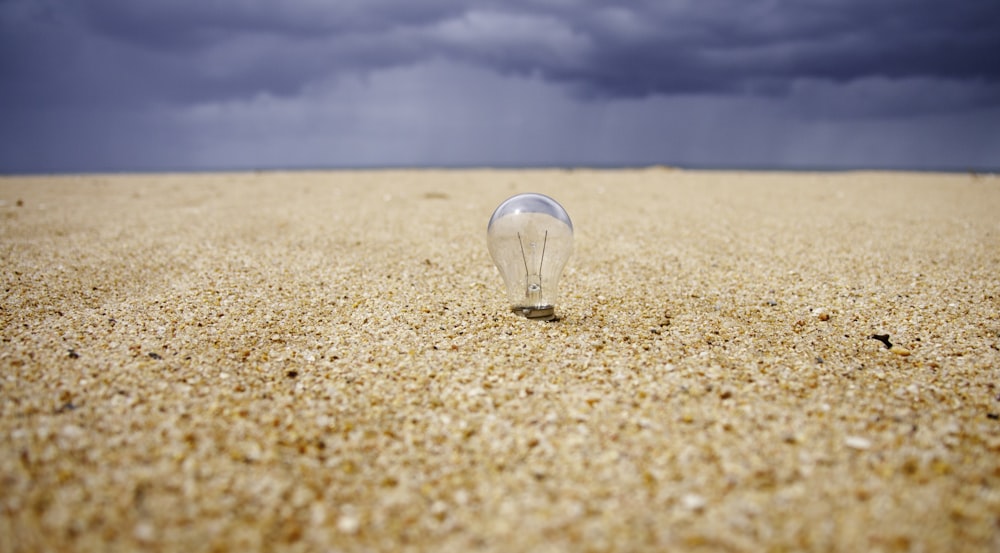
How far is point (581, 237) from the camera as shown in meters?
6.94

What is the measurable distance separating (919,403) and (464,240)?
4875 millimetres

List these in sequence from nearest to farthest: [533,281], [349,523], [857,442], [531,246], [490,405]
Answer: [349,523] < [857,442] < [490,405] < [531,246] < [533,281]

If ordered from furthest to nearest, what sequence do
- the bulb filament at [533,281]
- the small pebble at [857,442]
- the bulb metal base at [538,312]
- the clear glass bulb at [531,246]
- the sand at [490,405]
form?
the bulb metal base at [538,312]
the bulb filament at [533,281]
the clear glass bulb at [531,246]
the small pebble at [857,442]
the sand at [490,405]

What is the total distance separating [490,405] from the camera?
2.56 meters

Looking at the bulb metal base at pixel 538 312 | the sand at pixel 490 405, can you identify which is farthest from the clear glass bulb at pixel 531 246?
the sand at pixel 490 405

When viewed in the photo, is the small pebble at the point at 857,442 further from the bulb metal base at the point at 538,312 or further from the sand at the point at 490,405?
the bulb metal base at the point at 538,312

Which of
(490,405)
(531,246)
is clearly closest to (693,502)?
(490,405)

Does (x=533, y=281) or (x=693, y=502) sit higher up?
(x=533, y=281)

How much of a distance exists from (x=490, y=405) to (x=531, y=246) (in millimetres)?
1138

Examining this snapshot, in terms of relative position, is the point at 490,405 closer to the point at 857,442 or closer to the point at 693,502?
the point at 693,502

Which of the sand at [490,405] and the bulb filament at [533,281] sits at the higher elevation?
the bulb filament at [533,281]

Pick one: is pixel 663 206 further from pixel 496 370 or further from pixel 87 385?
pixel 87 385

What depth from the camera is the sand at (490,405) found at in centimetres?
180

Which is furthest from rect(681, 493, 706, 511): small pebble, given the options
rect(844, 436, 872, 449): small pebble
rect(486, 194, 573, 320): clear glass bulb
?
rect(486, 194, 573, 320): clear glass bulb
